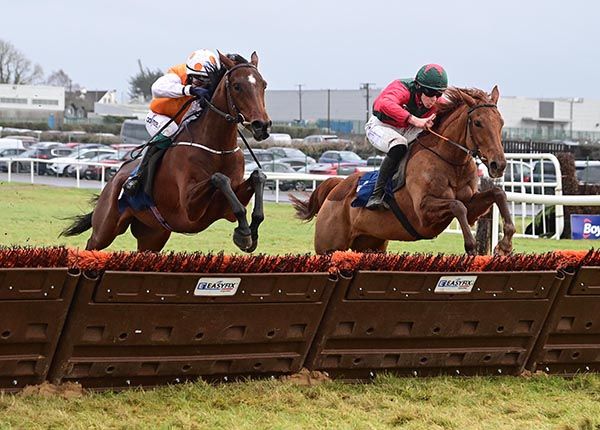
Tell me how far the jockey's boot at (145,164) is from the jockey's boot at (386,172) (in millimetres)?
1766

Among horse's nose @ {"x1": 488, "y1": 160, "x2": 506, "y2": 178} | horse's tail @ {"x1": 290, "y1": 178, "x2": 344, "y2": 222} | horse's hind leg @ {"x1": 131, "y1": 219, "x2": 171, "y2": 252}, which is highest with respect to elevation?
horse's nose @ {"x1": 488, "y1": 160, "x2": 506, "y2": 178}

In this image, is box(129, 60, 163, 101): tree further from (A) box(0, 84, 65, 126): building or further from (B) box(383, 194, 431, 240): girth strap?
(B) box(383, 194, 431, 240): girth strap

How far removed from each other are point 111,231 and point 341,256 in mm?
3916

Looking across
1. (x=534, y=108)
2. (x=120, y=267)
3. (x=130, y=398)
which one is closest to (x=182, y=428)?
(x=130, y=398)

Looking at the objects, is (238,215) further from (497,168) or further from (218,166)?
(497,168)

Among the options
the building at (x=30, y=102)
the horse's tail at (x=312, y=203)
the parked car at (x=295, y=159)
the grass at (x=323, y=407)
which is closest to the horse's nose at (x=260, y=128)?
the horse's tail at (x=312, y=203)

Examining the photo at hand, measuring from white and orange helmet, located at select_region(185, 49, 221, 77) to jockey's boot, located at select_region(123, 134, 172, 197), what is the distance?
0.59 meters

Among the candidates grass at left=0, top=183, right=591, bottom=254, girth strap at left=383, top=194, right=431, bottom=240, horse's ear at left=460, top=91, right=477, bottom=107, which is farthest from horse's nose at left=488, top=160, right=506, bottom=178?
grass at left=0, top=183, right=591, bottom=254

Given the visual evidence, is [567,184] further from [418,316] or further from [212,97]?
[418,316]

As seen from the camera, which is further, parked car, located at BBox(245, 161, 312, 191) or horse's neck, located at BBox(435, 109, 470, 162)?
parked car, located at BBox(245, 161, 312, 191)

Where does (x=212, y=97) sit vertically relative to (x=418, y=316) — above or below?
above

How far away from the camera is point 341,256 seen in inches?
217

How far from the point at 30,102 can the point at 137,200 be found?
7724cm

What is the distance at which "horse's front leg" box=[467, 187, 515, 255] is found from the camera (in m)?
7.62
